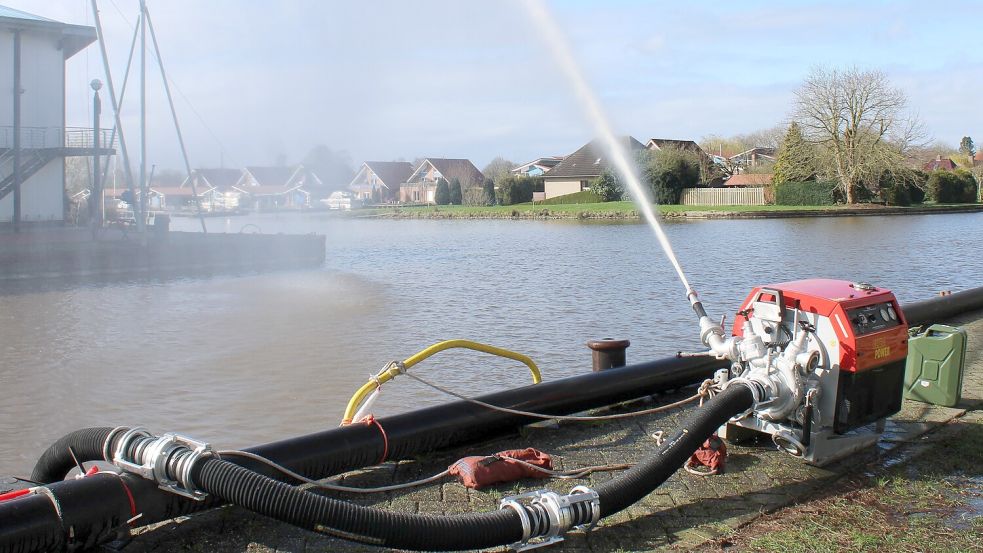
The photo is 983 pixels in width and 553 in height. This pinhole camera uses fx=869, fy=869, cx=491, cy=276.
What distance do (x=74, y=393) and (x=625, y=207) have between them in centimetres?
5555

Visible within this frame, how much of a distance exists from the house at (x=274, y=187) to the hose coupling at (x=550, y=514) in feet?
73.8

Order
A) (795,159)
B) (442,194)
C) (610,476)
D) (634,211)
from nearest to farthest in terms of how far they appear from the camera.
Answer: (610,476) < (634,211) < (795,159) < (442,194)

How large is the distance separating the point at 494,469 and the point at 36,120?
3541cm

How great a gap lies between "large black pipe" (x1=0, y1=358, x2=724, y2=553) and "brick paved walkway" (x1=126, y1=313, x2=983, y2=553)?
0.16 meters

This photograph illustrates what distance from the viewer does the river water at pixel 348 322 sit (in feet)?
34.5

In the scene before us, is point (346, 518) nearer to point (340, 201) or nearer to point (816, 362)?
point (816, 362)

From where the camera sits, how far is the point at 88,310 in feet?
67.2

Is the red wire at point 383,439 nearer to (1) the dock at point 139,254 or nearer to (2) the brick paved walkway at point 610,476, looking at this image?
A: (2) the brick paved walkway at point 610,476

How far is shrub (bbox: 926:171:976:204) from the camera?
73.6 meters

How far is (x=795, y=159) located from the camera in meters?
63.6

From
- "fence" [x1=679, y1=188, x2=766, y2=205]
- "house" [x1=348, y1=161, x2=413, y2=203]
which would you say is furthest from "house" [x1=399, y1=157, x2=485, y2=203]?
"fence" [x1=679, y1=188, x2=766, y2=205]

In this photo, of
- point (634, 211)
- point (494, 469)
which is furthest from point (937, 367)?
point (634, 211)

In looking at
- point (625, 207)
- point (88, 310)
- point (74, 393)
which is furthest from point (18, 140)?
point (625, 207)

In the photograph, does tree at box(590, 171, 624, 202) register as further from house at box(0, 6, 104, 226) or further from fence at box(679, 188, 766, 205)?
house at box(0, 6, 104, 226)
